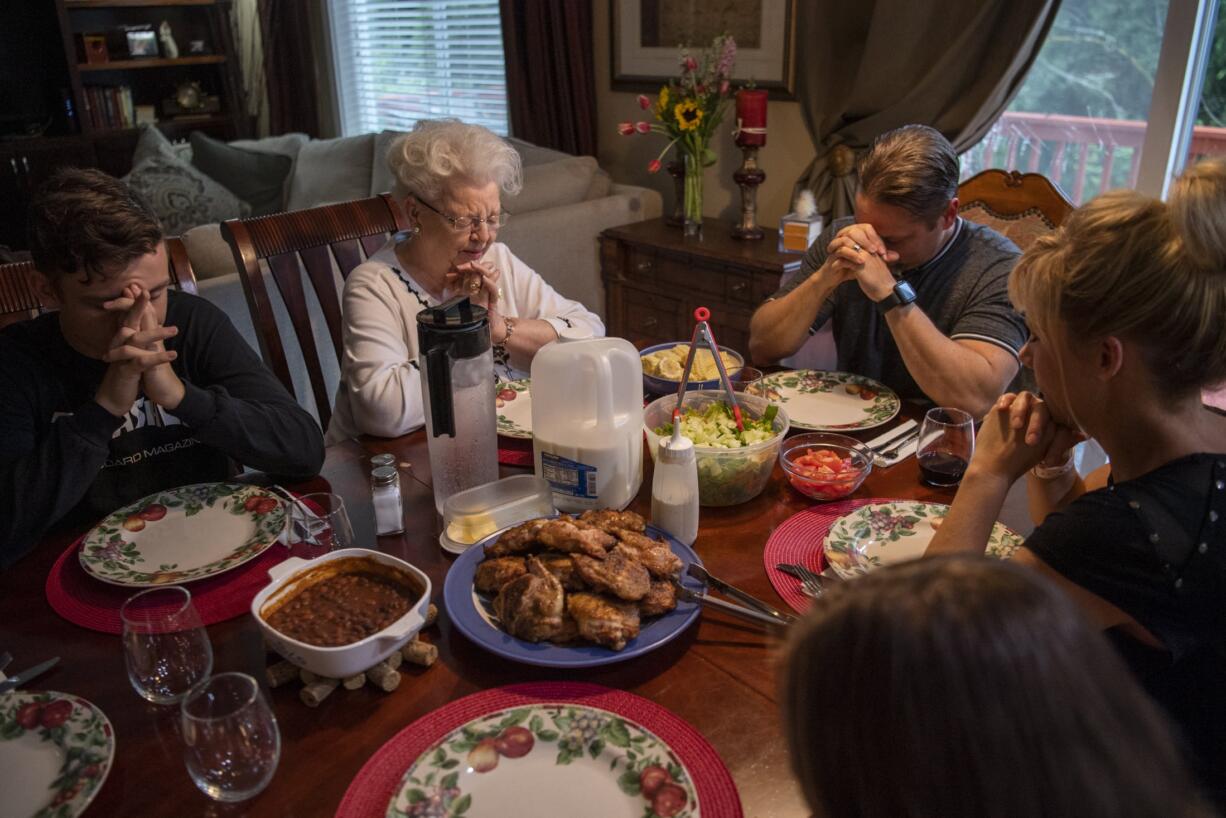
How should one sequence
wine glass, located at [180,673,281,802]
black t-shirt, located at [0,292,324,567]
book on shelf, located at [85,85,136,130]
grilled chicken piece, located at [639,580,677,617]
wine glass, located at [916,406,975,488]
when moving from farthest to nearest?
1. book on shelf, located at [85,85,136,130]
2. wine glass, located at [916,406,975,488]
3. black t-shirt, located at [0,292,324,567]
4. grilled chicken piece, located at [639,580,677,617]
5. wine glass, located at [180,673,281,802]

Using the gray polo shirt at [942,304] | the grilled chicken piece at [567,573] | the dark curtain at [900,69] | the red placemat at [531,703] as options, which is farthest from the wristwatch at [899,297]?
the dark curtain at [900,69]

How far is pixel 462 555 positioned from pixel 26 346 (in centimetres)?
89

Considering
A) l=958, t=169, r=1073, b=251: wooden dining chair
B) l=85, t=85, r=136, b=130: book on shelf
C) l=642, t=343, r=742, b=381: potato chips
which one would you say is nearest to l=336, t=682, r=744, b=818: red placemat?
l=642, t=343, r=742, b=381: potato chips

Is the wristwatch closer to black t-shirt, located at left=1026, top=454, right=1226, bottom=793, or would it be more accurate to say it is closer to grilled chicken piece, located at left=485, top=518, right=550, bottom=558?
black t-shirt, located at left=1026, top=454, right=1226, bottom=793

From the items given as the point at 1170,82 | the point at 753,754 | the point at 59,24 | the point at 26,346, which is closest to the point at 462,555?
the point at 753,754

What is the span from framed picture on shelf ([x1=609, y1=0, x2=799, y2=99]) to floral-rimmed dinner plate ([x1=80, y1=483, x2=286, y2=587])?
2.77 metres

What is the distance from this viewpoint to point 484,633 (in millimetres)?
1031

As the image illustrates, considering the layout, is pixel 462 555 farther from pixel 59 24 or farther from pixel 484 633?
pixel 59 24

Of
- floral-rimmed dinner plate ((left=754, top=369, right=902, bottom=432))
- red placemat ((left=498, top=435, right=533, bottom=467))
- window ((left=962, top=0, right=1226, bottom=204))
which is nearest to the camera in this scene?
red placemat ((left=498, top=435, right=533, bottom=467))

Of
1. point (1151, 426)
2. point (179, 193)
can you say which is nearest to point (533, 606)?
point (1151, 426)

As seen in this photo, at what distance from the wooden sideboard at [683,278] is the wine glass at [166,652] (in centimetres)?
241

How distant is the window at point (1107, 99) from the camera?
2.61 m

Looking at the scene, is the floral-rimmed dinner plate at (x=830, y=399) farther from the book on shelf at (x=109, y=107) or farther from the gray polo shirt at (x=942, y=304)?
the book on shelf at (x=109, y=107)

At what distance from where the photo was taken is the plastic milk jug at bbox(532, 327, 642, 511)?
1243 mm
